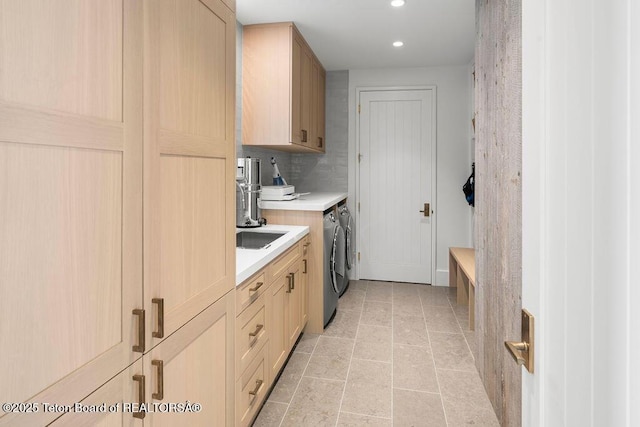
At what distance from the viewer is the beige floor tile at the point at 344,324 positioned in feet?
10.1

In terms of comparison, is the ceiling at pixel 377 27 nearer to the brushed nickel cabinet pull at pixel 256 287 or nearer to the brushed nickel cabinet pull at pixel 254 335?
the brushed nickel cabinet pull at pixel 256 287

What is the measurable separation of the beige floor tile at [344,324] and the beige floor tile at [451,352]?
0.64 metres

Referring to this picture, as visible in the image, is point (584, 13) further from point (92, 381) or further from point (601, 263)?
point (92, 381)

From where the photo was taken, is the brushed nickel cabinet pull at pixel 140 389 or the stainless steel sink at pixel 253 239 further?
the stainless steel sink at pixel 253 239

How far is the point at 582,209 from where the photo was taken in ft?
1.81

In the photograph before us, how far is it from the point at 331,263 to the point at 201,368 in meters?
2.08

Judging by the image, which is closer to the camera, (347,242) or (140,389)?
(140,389)

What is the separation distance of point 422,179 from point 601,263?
4.03 metres

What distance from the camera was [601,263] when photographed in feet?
1.63

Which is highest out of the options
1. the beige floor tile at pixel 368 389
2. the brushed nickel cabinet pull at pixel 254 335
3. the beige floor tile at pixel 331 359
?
the brushed nickel cabinet pull at pixel 254 335

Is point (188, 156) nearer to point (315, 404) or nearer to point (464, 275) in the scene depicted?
point (315, 404)

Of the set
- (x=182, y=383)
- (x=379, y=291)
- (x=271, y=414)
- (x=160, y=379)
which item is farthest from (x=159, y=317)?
(x=379, y=291)

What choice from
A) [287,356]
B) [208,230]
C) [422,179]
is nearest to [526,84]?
[208,230]

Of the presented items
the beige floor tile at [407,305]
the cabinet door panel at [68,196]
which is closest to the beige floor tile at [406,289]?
the beige floor tile at [407,305]
